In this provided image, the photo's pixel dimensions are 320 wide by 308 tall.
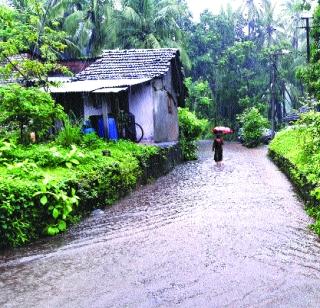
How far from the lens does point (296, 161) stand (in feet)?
47.7

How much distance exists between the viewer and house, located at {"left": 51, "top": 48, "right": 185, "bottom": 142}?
56.3 feet

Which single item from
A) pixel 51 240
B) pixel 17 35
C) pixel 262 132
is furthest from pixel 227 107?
pixel 51 240

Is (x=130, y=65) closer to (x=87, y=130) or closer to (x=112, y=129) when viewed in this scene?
(x=112, y=129)

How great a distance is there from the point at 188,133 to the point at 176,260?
18.9 metres

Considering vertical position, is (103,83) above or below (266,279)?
above

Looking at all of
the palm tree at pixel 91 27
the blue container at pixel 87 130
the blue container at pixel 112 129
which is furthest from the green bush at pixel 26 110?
the palm tree at pixel 91 27

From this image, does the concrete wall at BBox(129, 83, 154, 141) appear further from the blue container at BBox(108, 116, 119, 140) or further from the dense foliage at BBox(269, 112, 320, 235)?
the dense foliage at BBox(269, 112, 320, 235)

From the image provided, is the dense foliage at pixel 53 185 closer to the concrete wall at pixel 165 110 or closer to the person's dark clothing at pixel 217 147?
the concrete wall at pixel 165 110

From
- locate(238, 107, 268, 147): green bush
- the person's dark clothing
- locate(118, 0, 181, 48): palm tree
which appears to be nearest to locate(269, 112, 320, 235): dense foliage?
the person's dark clothing

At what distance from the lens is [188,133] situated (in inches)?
1014

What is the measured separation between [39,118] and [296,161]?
328 inches

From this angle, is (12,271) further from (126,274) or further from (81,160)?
(81,160)

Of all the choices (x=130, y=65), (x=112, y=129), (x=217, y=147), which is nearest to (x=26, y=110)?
(x=112, y=129)

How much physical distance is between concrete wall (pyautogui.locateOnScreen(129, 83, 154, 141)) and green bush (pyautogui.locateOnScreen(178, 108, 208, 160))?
4635 millimetres
